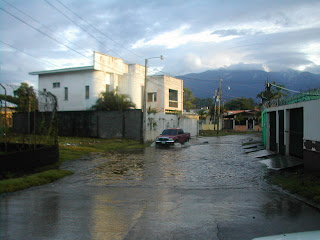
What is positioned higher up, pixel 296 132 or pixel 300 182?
pixel 296 132

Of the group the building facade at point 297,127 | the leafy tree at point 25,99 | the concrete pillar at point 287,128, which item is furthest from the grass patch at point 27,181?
the concrete pillar at point 287,128

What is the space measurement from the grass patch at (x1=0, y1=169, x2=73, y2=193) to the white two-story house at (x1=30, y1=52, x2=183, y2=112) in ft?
85.3

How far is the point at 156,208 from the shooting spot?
23.5 ft

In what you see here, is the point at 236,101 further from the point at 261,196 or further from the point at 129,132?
the point at 261,196

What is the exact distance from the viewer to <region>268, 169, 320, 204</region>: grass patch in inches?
315

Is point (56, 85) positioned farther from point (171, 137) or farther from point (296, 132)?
point (296, 132)

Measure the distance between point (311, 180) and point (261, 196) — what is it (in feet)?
7.29

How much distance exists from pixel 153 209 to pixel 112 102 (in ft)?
92.8

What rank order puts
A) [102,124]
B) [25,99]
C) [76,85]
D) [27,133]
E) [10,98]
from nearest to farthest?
[10,98] < [25,99] < [27,133] < [102,124] < [76,85]

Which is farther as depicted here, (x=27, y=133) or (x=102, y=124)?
(x=102, y=124)

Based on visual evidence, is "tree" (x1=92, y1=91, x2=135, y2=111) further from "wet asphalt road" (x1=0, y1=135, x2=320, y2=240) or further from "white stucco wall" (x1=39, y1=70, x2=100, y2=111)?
"wet asphalt road" (x1=0, y1=135, x2=320, y2=240)

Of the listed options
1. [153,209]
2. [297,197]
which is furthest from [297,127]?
[153,209]

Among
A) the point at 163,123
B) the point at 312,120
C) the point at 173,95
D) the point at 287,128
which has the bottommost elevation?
the point at 287,128

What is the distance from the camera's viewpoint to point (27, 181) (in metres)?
9.82
